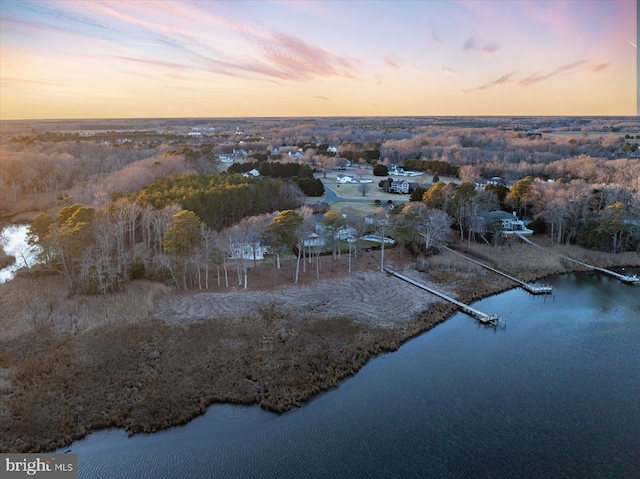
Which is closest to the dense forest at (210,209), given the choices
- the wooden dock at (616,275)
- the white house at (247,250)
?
the white house at (247,250)

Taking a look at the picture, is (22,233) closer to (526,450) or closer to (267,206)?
(267,206)

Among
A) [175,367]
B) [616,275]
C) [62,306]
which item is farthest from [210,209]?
[616,275]

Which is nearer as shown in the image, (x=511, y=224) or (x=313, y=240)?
(x=313, y=240)

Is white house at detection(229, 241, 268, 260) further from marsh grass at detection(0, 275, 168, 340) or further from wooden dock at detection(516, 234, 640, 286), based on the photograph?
wooden dock at detection(516, 234, 640, 286)

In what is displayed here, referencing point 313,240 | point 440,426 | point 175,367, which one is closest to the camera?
point 440,426

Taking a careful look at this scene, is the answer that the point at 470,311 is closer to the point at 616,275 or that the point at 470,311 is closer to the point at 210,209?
the point at 616,275

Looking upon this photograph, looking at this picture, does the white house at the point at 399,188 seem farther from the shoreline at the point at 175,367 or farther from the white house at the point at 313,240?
the shoreline at the point at 175,367

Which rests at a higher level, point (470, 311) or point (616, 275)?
point (616, 275)
